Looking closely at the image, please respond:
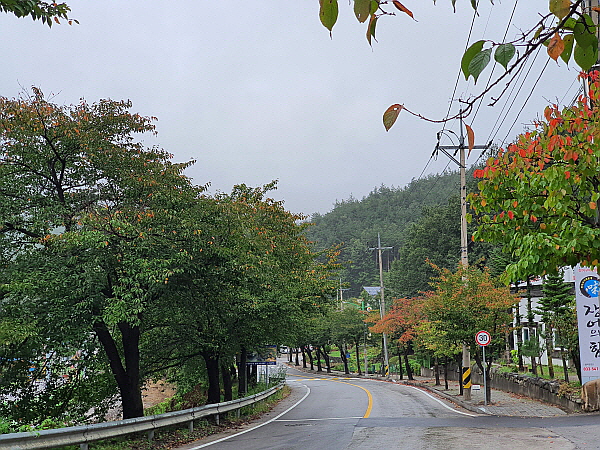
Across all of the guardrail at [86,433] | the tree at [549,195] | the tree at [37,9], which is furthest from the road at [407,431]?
the tree at [37,9]

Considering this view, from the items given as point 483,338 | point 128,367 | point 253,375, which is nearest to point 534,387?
point 483,338

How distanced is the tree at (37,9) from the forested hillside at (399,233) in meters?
47.4

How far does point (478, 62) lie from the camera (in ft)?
8.13

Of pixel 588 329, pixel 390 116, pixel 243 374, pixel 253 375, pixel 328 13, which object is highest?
pixel 328 13

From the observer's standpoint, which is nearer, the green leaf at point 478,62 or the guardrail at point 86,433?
the green leaf at point 478,62

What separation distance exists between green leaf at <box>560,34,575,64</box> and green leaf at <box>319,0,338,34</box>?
1.02 m

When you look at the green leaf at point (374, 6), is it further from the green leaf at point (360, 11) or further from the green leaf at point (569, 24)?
the green leaf at point (569, 24)

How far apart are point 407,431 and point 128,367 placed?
7329mm

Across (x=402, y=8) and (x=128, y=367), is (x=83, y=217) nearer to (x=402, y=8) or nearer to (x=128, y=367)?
(x=128, y=367)

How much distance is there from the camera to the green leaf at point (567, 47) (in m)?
2.63

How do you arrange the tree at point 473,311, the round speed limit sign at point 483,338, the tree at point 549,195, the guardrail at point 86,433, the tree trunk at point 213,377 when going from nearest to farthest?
the tree at point 549,195 < the guardrail at point 86,433 < the tree trunk at point 213,377 < the round speed limit sign at point 483,338 < the tree at point 473,311

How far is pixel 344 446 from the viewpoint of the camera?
1274cm

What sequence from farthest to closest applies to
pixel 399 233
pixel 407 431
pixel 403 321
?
pixel 399 233 → pixel 403 321 → pixel 407 431

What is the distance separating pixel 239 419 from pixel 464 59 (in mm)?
18650
